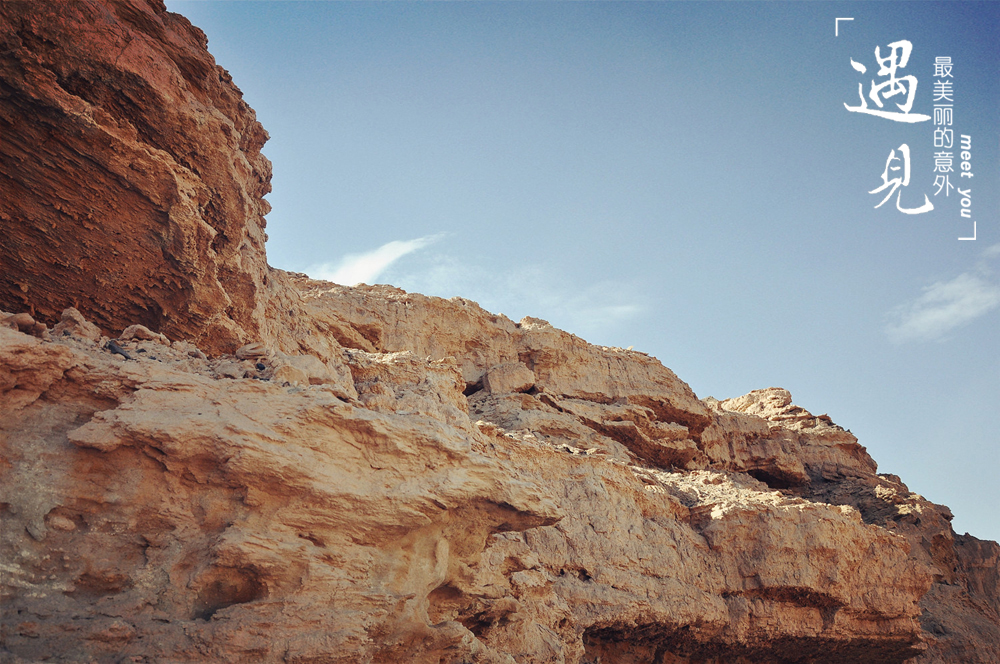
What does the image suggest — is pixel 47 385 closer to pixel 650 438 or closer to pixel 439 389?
pixel 439 389

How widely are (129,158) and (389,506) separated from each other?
4606mm

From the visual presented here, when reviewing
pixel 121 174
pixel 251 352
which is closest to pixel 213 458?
pixel 251 352

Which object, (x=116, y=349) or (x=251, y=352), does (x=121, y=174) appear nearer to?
(x=116, y=349)

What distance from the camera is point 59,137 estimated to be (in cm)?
741

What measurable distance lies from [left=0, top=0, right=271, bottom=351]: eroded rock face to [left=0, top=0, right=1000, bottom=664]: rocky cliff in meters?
0.03

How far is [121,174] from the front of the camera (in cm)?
785

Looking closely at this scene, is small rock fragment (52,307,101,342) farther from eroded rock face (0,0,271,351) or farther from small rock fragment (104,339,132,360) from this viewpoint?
eroded rock face (0,0,271,351)

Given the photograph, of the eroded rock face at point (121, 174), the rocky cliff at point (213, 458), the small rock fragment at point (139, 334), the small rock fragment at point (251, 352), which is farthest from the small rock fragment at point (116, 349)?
the eroded rock face at point (121, 174)

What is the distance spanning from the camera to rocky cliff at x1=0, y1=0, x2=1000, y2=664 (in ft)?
18.9

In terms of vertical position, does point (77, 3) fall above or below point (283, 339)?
above

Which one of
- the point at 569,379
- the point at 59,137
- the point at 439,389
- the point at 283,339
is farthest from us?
the point at 569,379

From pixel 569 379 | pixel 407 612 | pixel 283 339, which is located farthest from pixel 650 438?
pixel 407 612

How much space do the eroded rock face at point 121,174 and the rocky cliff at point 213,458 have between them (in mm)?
25

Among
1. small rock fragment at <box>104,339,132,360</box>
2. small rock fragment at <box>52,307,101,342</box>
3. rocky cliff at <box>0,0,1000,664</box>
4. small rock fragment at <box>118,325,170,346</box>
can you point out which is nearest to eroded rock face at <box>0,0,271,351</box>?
rocky cliff at <box>0,0,1000,664</box>
